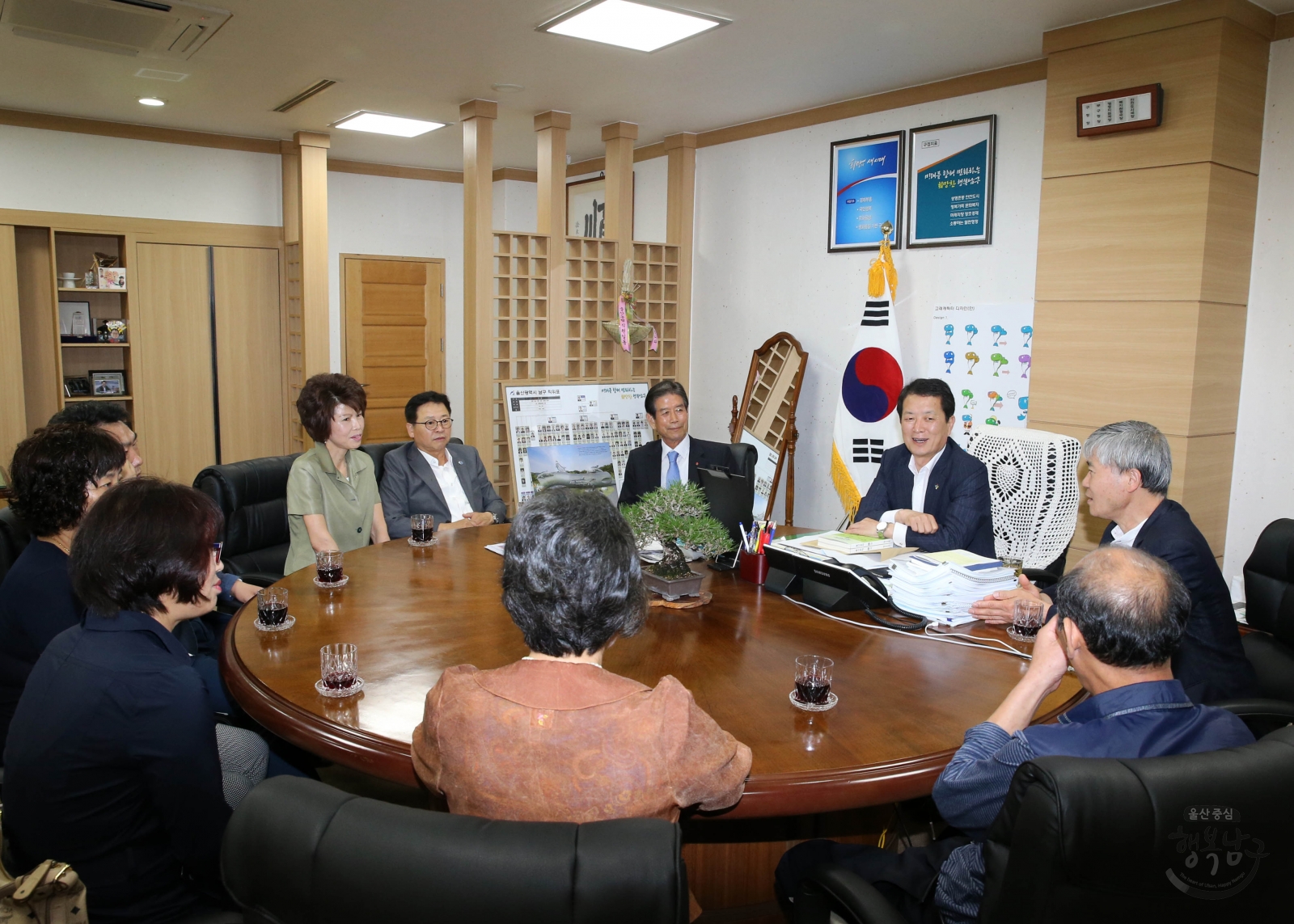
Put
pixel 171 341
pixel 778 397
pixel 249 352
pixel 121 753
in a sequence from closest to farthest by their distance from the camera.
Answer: pixel 121 753 < pixel 778 397 < pixel 171 341 < pixel 249 352

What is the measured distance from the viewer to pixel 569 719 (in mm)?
1243

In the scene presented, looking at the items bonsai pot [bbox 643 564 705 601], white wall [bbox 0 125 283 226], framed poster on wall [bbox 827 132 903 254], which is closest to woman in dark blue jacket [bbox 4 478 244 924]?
bonsai pot [bbox 643 564 705 601]

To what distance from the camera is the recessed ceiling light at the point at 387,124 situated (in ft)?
20.3

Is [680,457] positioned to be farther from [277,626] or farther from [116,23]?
[116,23]

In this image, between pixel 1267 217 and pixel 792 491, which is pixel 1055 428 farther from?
pixel 792 491

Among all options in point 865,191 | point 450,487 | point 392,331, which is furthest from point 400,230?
point 450,487

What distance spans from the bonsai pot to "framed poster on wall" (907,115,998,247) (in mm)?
3181

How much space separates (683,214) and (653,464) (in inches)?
123

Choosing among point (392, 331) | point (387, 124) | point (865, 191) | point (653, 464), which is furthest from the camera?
point (392, 331)

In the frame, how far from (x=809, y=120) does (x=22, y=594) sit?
16.5 ft

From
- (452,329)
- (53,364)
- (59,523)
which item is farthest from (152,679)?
(452,329)

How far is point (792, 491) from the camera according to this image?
5.89m

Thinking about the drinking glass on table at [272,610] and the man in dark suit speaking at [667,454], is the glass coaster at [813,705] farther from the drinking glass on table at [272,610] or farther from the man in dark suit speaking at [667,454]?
the man in dark suit speaking at [667,454]

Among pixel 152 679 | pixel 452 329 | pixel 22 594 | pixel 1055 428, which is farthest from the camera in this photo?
pixel 452 329
